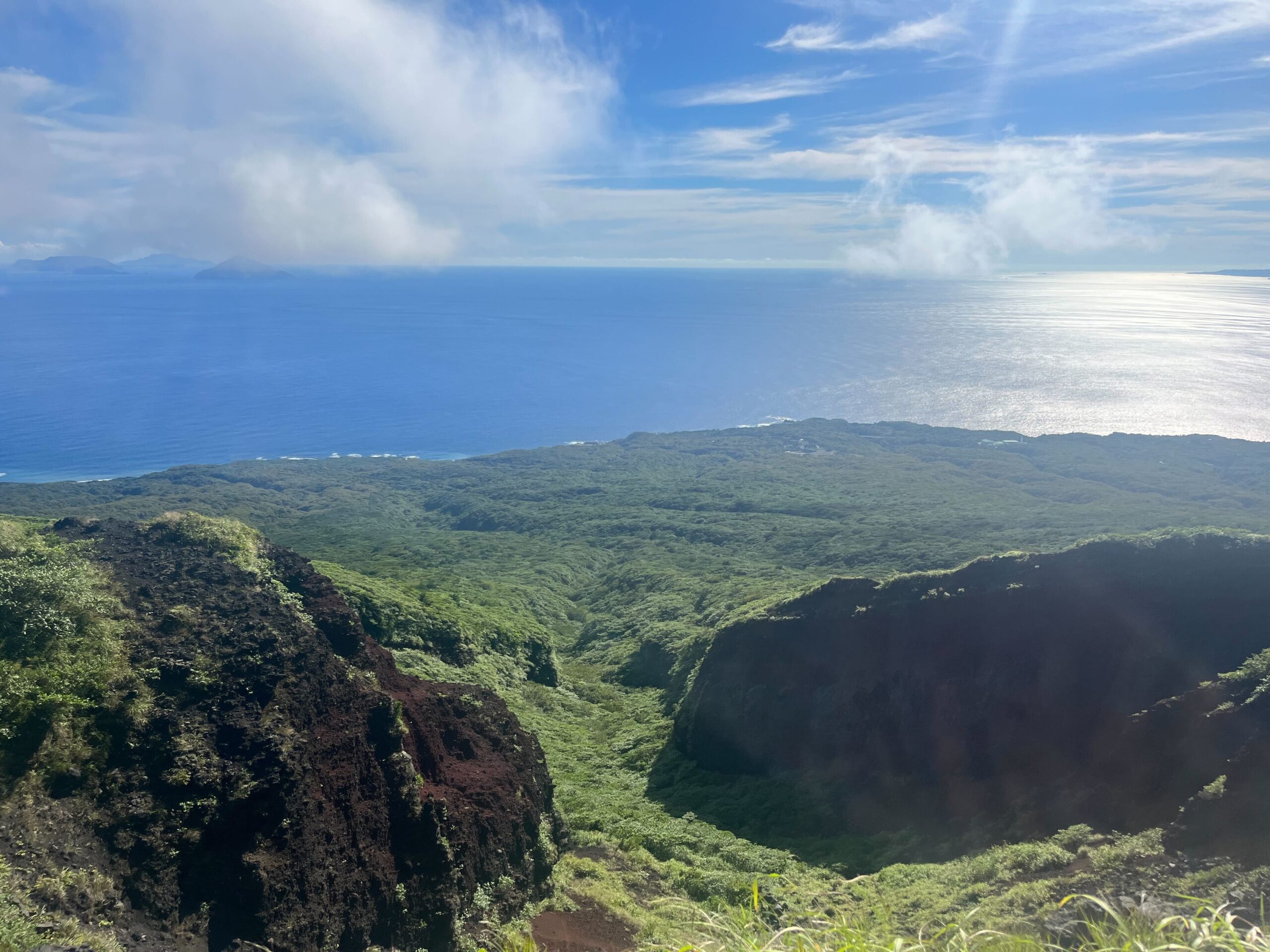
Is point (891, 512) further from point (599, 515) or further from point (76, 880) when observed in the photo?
point (76, 880)

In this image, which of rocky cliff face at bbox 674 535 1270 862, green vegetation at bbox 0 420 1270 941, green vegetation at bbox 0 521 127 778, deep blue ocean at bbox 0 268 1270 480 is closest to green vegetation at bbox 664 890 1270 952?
green vegetation at bbox 0 420 1270 941

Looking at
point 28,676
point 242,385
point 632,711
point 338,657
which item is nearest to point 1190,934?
point 28,676

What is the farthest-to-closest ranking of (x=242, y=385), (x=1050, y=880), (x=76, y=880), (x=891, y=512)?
(x=242, y=385) < (x=891, y=512) < (x=1050, y=880) < (x=76, y=880)

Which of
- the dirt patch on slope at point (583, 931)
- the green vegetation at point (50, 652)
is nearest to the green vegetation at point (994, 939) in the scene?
→ the dirt patch on slope at point (583, 931)

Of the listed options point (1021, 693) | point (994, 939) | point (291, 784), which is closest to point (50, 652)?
point (291, 784)

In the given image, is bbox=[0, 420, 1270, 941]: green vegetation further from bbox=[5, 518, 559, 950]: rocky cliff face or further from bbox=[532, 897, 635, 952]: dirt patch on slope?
bbox=[5, 518, 559, 950]: rocky cliff face

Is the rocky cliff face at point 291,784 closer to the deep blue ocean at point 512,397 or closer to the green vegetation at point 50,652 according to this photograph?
the green vegetation at point 50,652
